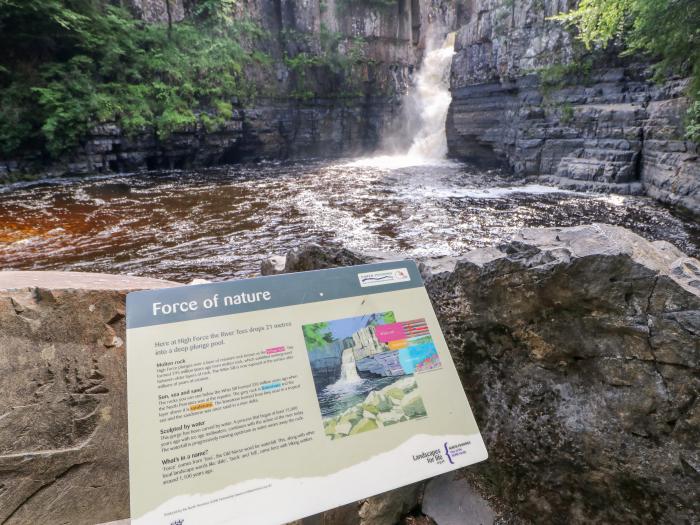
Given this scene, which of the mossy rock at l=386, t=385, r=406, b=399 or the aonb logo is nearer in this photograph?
the mossy rock at l=386, t=385, r=406, b=399

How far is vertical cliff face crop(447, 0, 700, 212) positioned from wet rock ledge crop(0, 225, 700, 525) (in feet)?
30.5

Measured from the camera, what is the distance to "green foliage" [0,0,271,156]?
1513 centimetres

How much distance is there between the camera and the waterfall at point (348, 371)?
162cm

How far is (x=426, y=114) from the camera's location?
2914 cm

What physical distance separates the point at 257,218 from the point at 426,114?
21956mm

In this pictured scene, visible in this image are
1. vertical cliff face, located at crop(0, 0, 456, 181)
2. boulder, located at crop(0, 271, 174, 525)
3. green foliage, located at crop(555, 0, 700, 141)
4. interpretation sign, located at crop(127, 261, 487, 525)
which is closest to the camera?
interpretation sign, located at crop(127, 261, 487, 525)

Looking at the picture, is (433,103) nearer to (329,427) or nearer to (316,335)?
(316,335)

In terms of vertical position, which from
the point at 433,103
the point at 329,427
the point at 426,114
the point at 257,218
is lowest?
the point at 329,427

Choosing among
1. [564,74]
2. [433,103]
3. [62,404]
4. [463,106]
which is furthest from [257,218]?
[433,103]

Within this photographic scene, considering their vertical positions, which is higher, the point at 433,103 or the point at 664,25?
the point at 433,103

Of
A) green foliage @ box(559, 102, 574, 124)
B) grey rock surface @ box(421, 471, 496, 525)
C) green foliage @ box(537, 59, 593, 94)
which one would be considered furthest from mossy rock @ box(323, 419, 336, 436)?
green foliage @ box(537, 59, 593, 94)

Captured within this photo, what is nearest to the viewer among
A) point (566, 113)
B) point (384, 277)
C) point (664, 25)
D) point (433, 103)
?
point (384, 277)

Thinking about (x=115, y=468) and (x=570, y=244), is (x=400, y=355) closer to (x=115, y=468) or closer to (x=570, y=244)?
(x=570, y=244)

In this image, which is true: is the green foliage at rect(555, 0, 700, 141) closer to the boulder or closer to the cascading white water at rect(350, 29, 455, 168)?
the boulder
